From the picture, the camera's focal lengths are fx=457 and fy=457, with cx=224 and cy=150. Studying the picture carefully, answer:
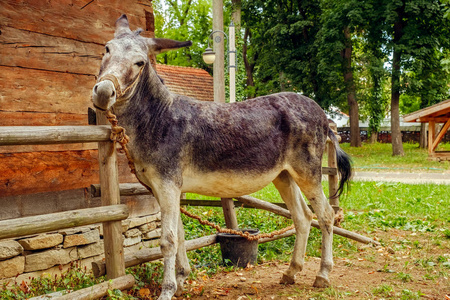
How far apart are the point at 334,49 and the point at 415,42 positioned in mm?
3674

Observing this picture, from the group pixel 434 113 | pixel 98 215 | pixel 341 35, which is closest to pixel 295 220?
pixel 98 215

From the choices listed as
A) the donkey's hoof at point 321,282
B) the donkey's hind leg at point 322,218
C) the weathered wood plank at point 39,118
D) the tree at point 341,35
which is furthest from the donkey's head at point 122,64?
the tree at point 341,35

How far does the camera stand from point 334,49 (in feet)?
72.9

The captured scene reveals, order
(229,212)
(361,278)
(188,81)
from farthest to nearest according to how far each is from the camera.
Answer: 1. (188,81)
2. (229,212)
3. (361,278)

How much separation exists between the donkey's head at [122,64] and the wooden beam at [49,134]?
17.1 inches

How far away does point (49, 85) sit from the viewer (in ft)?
16.5

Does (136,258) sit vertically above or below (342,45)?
below

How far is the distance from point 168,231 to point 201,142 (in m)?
0.83

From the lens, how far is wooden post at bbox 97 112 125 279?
3.97m

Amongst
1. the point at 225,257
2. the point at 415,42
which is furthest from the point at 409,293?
the point at 415,42

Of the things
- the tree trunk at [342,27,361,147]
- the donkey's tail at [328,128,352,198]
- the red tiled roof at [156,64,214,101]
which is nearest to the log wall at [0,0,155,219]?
the donkey's tail at [328,128,352,198]

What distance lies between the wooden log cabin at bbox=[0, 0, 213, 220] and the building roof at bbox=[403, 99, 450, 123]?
1728 cm

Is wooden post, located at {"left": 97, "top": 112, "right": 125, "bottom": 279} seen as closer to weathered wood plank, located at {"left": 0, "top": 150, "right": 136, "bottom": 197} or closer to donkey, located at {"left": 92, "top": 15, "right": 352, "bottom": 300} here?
donkey, located at {"left": 92, "top": 15, "right": 352, "bottom": 300}

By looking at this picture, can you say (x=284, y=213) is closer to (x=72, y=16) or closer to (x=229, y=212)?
(x=229, y=212)
